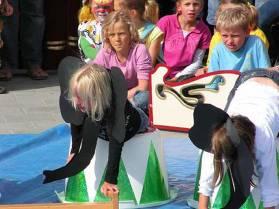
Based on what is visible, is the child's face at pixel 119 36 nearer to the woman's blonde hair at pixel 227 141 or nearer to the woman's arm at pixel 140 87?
the woman's arm at pixel 140 87

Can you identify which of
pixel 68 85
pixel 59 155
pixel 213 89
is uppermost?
pixel 68 85

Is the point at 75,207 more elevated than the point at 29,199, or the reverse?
the point at 75,207

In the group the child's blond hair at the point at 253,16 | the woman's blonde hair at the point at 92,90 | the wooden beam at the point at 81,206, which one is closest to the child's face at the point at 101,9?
the child's blond hair at the point at 253,16

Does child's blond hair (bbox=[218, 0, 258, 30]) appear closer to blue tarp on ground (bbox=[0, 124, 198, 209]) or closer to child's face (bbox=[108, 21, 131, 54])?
blue tarp on ground (bbox=[0, 124, 198, 209])

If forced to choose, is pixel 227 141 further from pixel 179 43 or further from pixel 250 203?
pixel 179 43

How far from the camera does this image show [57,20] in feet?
26.1

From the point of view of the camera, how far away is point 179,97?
5.76 meters

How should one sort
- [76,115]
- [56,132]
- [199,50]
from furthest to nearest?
[199,50], [56,132], [76,115]

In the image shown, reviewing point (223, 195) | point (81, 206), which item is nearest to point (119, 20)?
point (223, 195)

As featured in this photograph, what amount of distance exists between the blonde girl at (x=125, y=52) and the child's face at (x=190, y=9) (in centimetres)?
139

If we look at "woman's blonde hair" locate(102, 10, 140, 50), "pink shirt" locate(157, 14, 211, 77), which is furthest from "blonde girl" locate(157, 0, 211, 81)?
"woman's blonde hair" locate(102, 10, 140, 50)

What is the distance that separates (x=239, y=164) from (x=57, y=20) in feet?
16.6

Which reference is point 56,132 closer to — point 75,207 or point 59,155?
point 59,155

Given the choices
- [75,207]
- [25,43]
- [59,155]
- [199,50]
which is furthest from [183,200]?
[25,43]
